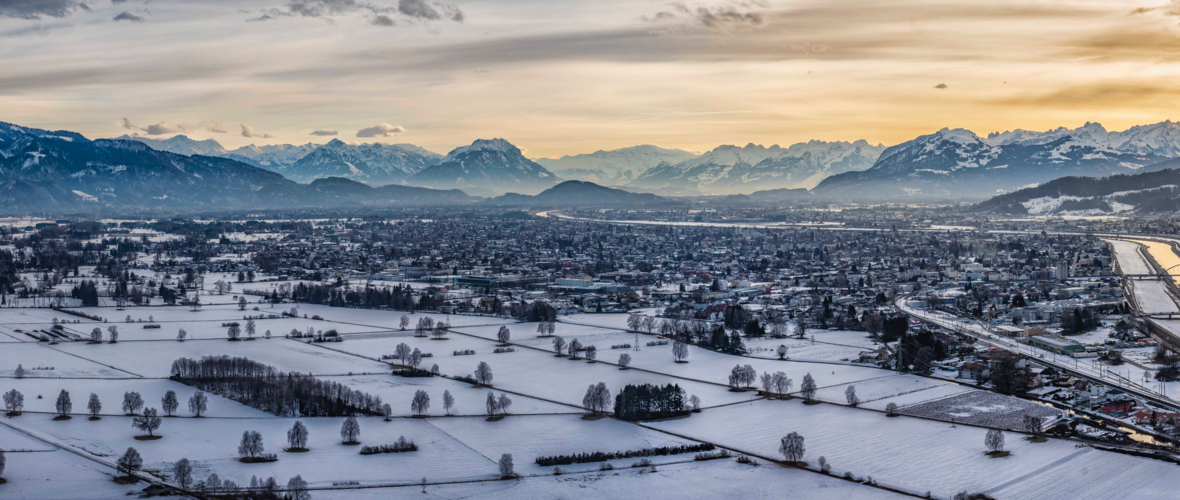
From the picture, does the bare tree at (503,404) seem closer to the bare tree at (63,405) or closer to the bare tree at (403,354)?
the bare tree at (403,354)

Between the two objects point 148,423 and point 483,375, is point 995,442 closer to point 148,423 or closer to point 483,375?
point 483,375

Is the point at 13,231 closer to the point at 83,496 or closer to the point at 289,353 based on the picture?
the point at 289,353

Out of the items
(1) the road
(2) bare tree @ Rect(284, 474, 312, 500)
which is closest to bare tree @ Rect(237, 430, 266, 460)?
(2) bare tree @ Rect(284, 474, 312, 500)

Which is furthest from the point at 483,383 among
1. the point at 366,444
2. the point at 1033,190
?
the point at 1033,190

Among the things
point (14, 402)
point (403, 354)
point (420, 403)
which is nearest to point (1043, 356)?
point (420, 403)

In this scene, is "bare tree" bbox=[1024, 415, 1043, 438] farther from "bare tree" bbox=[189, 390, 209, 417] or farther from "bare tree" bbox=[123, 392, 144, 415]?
"bare tree" bbox=[123, 392, 144, 415]

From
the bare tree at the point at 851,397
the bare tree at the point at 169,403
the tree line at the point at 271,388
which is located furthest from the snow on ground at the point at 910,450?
the bare tree at the point at 169,403
